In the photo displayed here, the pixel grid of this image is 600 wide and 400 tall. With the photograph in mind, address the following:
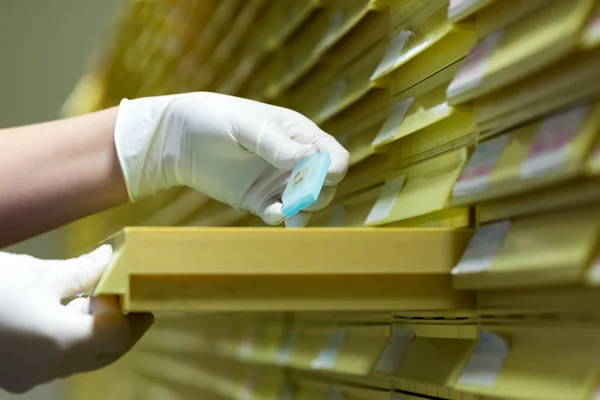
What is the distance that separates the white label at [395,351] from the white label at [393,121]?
299mm

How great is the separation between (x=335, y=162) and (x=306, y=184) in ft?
0.54

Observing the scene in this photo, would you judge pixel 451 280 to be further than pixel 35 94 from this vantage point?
No

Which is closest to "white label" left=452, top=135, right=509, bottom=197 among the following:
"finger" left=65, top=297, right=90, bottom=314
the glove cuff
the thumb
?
the thumb

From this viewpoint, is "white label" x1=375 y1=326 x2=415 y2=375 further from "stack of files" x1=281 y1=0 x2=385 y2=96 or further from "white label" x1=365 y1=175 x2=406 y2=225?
"stack of files" x1=281 y1=0 x2=385 y2=96

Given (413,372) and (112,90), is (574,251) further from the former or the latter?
(112,90)

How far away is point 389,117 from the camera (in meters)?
1.24

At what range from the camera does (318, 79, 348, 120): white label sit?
146 centimetres

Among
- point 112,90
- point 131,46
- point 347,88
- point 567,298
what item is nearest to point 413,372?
point 567,298

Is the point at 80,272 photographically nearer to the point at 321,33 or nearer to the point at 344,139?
the point at 344,139

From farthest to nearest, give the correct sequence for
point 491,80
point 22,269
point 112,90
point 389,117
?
point 112,90 → point 389,117 → point 22,269 → point 491,80

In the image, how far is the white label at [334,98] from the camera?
4.79ft

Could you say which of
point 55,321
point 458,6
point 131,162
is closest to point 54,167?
point 131,162

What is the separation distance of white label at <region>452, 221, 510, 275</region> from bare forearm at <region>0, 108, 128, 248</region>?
32.1 inches

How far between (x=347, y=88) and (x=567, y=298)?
2.52 ft
